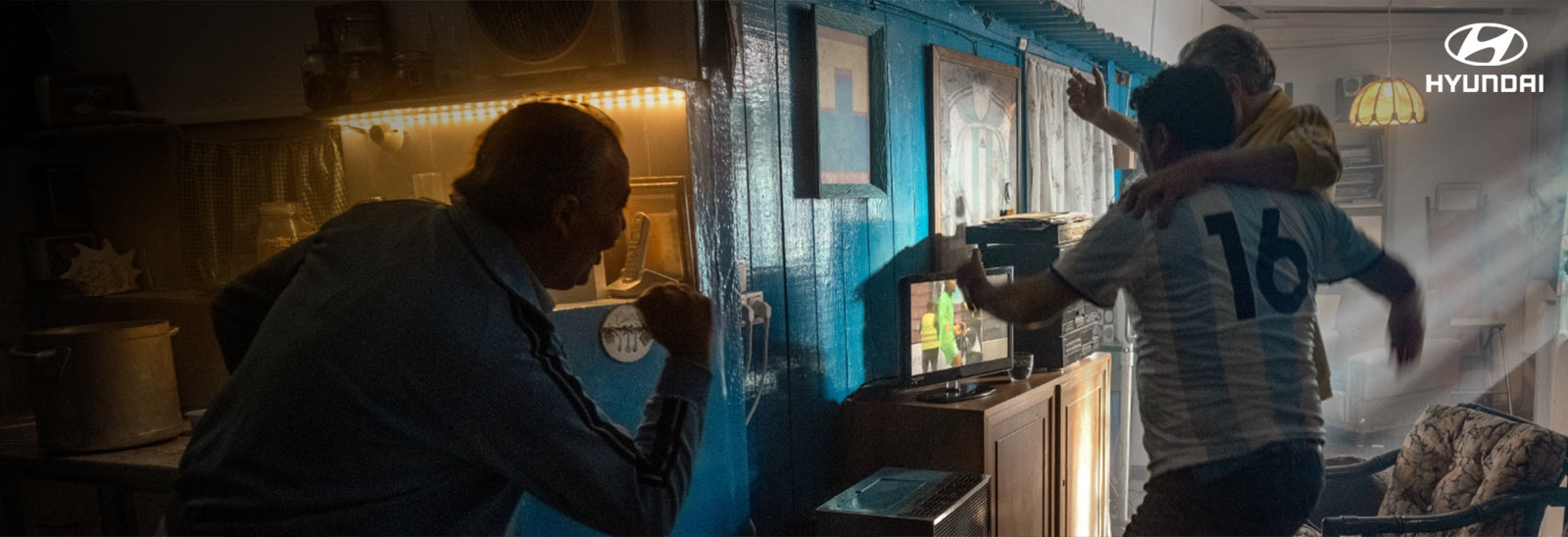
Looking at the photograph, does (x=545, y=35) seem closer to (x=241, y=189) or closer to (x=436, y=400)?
(x=241, y=189)

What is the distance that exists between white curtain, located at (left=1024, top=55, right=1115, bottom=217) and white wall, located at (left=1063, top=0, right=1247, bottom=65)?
1.25 feet

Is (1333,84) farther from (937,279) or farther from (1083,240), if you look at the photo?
(1083,240)

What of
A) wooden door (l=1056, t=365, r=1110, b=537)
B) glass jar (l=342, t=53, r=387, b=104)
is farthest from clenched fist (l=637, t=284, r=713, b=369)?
wooden door (l=1056, t=365, r=1110, b=537)

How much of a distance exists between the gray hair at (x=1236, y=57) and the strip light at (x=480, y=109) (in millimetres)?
1209

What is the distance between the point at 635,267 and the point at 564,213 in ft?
3.54

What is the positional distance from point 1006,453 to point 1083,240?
1.51 m

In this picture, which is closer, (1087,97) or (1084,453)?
(1087,97)

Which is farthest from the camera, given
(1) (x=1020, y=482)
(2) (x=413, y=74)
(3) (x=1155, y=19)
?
(3) (x=1155, y=19)

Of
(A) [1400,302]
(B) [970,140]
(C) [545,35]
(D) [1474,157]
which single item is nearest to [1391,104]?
(D) [1474,157]

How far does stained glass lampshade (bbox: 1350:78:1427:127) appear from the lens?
5.40 metres

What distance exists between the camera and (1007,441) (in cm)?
312

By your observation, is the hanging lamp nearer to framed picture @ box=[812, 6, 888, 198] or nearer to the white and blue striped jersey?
framed picture @ box=[812, 6, 888, 198]

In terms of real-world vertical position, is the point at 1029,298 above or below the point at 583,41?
below

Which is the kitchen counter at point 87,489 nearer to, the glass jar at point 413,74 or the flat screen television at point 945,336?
the glass jar at point 413,74
